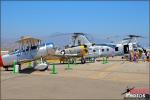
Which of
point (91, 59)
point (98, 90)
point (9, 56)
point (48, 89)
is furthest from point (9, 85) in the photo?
point (91, 59)

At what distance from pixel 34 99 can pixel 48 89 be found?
2770 millimetres

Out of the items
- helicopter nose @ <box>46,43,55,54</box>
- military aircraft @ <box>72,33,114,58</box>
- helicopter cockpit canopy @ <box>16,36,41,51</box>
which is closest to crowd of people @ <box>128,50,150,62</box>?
military aircraft @ <box>72,33,114,58</box>

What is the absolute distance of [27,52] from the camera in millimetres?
27859

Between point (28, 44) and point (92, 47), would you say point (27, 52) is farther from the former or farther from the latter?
point (92, 47)

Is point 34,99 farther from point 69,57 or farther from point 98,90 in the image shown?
point 69,57

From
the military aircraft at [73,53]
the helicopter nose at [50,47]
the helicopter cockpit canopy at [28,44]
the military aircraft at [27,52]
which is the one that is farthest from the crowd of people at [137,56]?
the helicopter cockpit canopy at [28,44]

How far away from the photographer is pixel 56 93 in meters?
14.3

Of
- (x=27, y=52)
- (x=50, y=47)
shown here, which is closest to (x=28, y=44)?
(x=27, y=52)

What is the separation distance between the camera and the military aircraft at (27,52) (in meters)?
27.3

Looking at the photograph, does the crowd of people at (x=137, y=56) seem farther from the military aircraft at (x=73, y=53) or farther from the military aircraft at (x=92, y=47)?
the military aircraft at (x=73, y=53)

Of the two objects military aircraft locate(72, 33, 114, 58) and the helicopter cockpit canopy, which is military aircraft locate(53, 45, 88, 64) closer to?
military aircraft locate(72, 33, 114, 58)

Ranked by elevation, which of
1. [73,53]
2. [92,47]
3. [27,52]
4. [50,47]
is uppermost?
[92,47]

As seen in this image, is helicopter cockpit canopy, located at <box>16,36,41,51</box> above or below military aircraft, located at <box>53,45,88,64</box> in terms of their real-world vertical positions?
above

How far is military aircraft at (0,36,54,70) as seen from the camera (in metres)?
27.3
